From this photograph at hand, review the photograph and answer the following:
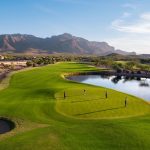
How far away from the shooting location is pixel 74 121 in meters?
45.9

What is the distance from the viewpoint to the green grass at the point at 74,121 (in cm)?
3209

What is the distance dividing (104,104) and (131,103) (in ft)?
20.8

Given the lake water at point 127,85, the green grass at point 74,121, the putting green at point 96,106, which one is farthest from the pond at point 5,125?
the lake water at point 127,85

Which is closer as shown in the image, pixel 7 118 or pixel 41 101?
pixel 7 118

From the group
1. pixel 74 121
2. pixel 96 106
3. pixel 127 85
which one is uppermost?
pixel 96 106

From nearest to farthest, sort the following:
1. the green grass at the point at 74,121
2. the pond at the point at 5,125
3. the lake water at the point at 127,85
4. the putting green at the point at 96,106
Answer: the green grass at the point at 74,121 → the pond at the point at 5,125 → the putting green at the point at 96,106 → the lake water at the point at 127,85

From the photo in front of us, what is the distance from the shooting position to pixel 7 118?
45.7m

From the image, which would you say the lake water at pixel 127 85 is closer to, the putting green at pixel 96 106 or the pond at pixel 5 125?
the putting green at pixel 96 106

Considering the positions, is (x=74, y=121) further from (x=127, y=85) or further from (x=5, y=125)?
(x=127, y=85)

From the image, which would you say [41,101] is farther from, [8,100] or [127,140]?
[127,140]

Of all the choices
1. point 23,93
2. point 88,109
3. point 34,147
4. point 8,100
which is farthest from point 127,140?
point 23,93

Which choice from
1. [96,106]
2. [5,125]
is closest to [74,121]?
[96,106]

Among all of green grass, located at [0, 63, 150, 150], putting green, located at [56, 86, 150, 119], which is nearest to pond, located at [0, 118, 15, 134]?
green grass, located at [0, 63, 150, 150]

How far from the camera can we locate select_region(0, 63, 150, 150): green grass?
32.1 meters
